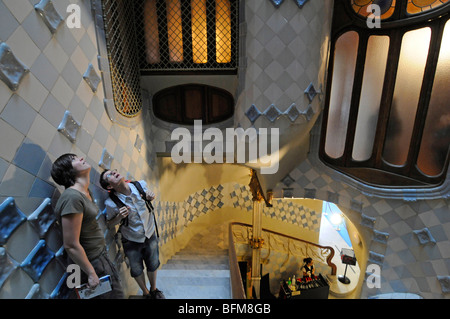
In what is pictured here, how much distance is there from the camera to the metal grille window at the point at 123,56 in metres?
2.74

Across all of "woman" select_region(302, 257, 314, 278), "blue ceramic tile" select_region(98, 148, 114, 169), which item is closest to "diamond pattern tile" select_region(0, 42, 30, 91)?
"blue ceramic tile" select_region(98, 148, 114, 169)

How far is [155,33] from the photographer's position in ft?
12.0

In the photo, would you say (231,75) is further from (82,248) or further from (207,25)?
(82,248)

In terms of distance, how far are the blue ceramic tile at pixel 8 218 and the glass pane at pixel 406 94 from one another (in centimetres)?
471

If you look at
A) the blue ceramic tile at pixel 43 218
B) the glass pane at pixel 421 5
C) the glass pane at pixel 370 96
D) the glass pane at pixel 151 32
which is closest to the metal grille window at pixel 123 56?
the glass pane at pixel 151 32

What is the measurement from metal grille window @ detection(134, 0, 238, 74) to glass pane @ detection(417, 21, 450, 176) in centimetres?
279

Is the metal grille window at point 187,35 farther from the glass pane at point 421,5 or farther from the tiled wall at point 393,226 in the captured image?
the glass pane at point 421,5

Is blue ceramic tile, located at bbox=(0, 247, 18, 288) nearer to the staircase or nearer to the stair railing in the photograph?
the staircase

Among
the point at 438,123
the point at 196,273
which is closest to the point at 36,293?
the point at 196,273

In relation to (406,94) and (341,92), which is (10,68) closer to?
(341,92)

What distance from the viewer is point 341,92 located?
4.27m

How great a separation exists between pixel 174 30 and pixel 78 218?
303 cm

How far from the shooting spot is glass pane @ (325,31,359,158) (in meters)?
4.04


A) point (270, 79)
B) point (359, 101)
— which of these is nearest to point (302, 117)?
point (270, 79)
